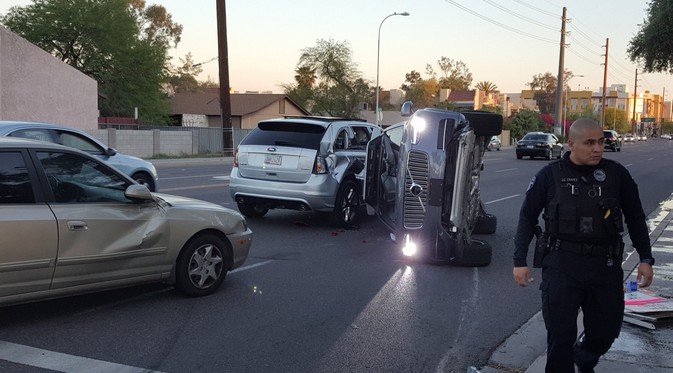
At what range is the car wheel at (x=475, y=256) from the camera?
801 cm

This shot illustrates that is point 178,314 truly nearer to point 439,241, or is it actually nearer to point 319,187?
point 439,241

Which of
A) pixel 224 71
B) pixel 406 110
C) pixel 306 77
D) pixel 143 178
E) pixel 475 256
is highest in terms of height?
pixel 306 77

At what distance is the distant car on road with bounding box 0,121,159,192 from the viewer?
10307 mm

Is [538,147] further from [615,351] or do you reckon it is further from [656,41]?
[615,351]

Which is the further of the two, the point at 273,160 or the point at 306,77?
the point at 306,77

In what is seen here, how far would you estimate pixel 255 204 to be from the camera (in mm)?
10438

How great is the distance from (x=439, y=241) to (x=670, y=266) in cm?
325

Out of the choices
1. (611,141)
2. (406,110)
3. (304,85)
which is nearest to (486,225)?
(406,110)

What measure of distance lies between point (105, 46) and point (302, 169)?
127ft

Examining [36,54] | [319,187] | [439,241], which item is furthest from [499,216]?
[36,54]

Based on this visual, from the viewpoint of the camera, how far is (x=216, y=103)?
203 ft

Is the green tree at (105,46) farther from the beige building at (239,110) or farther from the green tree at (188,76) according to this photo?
the green tree at (188,76)

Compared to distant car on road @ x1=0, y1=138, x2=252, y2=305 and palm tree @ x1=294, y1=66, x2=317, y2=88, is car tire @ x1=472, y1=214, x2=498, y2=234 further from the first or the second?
palm tree @ x1=294, y1=66, x2=317, y2=88

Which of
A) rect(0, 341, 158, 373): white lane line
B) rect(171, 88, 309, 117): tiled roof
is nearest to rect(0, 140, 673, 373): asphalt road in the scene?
rect(0, 341, 158, 373): white lane line
